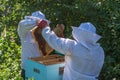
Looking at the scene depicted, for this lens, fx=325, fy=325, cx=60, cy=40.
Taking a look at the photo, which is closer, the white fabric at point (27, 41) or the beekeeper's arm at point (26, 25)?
the beekeeper's arm at point (26, 25)

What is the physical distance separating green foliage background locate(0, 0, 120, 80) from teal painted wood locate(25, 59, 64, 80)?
2.05ft

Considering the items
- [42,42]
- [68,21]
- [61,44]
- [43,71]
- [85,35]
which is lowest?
[43,71]

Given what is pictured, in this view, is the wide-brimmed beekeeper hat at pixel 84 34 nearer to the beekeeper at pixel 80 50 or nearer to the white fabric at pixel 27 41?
the beekeeper at pixel 80 50

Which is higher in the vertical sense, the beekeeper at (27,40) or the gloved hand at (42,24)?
the gloved hand at (42,24)

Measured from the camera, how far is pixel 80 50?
4.14 metres

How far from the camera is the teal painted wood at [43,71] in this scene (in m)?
4.23

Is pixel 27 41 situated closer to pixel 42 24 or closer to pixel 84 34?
pixel 42 24

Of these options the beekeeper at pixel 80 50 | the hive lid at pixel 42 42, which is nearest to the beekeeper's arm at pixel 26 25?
the hive lid at pixel 42 42

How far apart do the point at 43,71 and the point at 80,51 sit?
1.82ft

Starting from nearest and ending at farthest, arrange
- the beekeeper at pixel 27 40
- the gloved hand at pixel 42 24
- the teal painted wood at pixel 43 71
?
the teal painted wood at pixel 43 71, the gloved hand at pixel 42 24, the beekeeper at pixel 27 40

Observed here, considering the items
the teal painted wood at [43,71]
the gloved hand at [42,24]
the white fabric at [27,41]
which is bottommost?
the teal painted wood at [43,71]

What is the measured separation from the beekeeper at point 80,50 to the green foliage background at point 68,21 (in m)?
1.16

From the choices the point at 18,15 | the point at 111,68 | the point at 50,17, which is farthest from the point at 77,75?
the point at 18,15

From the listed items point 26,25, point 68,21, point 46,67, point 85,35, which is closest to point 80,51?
point 85,35
